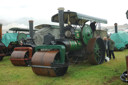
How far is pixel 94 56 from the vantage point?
17.6 feet

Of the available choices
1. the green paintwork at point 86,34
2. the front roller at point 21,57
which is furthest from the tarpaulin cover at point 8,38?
the green paintwork at point 86,34

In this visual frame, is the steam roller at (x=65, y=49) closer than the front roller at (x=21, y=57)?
Yes

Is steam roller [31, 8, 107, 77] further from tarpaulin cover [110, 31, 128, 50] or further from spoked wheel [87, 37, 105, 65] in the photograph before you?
tarpaulin cover [110, 31, 128, 50]

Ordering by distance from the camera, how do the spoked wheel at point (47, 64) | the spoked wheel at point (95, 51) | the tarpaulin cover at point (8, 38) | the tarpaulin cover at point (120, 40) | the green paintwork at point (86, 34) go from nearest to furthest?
the spoked wheel at point (47, 64) → the spoked wheel at point (95, 51) → the green paintwork at point (86, 34) → the tarpaulin cover at point (8, 38) → the tarpaulin cover at point (120, 40)

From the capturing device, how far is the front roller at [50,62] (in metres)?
3.71

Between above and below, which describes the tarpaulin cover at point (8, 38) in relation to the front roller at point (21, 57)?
above

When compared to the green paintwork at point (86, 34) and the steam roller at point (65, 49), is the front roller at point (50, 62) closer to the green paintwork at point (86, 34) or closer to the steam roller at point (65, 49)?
the steam roller at point (65, 49)

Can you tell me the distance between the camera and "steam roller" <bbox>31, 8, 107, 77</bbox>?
3840 millimetres

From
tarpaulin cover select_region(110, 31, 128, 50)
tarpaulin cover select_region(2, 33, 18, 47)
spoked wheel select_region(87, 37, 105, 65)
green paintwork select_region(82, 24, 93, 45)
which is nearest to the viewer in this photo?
spoked wheel select_region(87, 37, 105, 65)

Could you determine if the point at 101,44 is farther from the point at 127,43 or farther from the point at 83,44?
the point at 127,43

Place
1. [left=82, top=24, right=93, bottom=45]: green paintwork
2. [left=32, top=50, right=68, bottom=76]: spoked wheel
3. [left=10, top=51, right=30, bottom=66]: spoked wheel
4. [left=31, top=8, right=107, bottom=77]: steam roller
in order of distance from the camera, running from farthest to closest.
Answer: [left=10, top=51, right=30, bottom=66]: spoked wheel → [left=82, top=24, right=93, bottom=45]: green paintwork → [left=31, top=8, right=107, bottom=77]: steam roller → [left=32, top=50, right=68, bottom=76]: spoked wheel

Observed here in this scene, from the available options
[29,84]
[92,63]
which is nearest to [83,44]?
[92,63]

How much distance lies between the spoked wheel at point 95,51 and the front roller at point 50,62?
1.63 m

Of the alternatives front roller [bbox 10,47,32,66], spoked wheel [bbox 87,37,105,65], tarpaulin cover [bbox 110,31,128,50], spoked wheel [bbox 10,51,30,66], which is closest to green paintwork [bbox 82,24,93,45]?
spoked wheel [bbox 87,37,105,65]
